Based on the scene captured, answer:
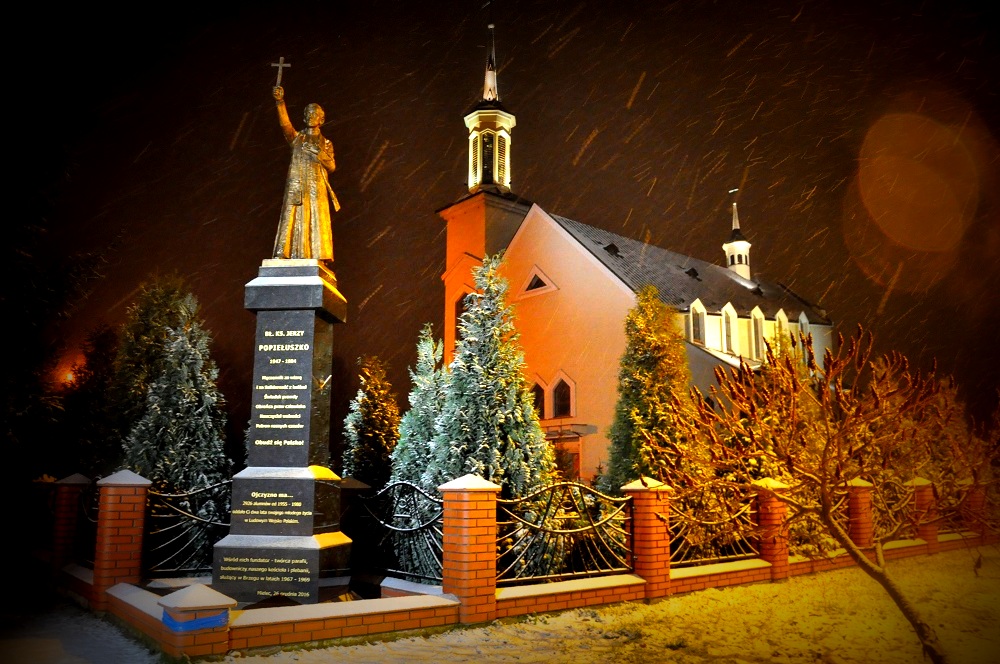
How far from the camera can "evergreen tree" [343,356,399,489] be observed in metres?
14.7

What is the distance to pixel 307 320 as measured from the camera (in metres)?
8.86

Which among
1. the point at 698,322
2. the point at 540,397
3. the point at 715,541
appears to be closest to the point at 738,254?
the point at 698,322

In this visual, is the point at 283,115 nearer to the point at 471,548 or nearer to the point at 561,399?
the point at 471,548

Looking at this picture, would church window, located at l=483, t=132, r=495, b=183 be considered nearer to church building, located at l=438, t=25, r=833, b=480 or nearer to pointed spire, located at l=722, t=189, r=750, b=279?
church building, located at l=438, t=25, r=833, b=480

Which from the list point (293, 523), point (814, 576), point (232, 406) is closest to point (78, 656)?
point (293, 523)

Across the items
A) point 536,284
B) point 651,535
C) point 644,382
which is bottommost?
point 651,535

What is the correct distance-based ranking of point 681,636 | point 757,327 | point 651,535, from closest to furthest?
point 681,636 → point 651,535 → point 757,327

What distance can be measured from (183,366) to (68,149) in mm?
5603

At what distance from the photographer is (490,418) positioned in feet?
33.3

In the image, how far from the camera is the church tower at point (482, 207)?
29594 mm

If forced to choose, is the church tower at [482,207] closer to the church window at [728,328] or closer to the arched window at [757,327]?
the church window at [728,328]

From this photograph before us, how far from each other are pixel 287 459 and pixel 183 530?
3453 millimetres

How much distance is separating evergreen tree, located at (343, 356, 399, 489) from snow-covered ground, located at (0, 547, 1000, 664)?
22.8ft

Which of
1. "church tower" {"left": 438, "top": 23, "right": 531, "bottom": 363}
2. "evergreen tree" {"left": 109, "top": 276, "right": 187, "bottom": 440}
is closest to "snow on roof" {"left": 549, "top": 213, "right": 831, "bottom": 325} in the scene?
"church tower" {"left": 438, "top": 23, "right": 531, "bottom": 363}
